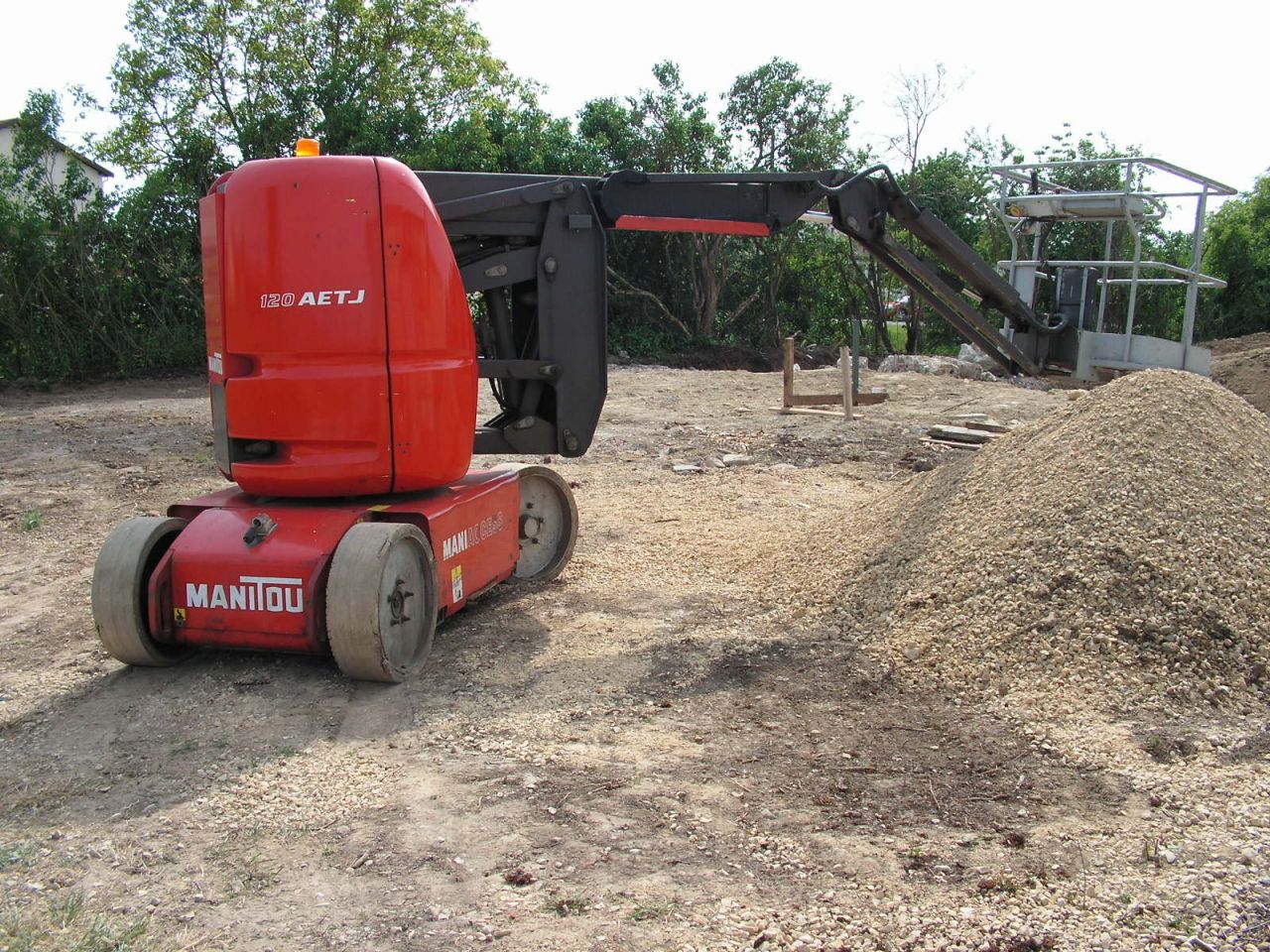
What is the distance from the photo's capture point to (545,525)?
22.0ft

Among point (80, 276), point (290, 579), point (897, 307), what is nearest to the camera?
point (290, 579)

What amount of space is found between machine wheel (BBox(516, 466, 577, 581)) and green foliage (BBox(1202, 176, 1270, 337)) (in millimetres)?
Result: 19387

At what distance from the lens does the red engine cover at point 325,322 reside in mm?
4836

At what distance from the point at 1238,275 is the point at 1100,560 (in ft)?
65.6

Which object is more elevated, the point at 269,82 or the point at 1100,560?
the point at 269,82

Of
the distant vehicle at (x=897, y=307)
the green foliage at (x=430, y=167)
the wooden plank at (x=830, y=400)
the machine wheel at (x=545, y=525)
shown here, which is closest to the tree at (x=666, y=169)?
the green foliage at (x=430, y=167)

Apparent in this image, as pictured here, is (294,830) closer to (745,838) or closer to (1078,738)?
(745,838)

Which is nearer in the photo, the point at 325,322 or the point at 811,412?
the point at 325,322

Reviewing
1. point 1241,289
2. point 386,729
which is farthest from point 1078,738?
point 1241,289

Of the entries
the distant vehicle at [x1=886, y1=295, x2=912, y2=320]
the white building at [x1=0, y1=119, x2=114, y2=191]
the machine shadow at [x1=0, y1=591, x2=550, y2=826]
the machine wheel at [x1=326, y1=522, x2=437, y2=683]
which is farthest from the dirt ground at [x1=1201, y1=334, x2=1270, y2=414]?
the white building at [x1=0, y1=119, x2=114, y2=191]

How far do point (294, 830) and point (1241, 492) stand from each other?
4736 millimetres

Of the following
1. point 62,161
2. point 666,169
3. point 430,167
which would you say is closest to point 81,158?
point 62,161

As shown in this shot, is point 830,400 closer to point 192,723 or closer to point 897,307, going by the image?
point 192,723

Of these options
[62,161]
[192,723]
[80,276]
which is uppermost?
[62,161]
